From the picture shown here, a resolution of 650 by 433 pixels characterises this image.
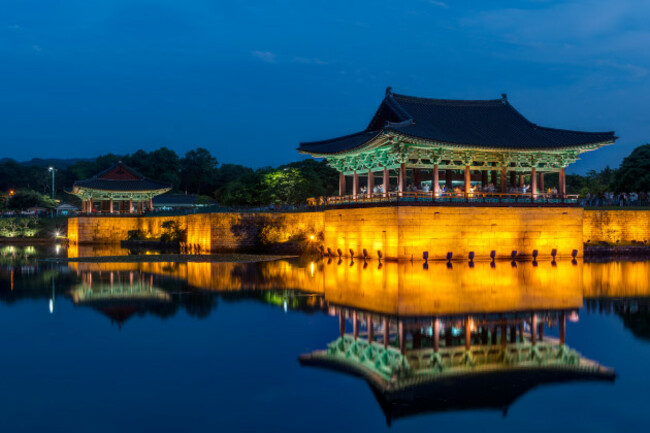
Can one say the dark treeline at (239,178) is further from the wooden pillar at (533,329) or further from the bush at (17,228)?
the wooden pillar at (533,329)

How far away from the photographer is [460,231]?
31.8 m

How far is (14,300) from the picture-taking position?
62.5ft

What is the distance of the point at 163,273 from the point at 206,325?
41.2 ft

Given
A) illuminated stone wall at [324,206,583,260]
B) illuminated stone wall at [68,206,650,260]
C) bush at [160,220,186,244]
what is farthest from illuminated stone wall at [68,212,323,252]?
illuminated stone wall at [324,206,583,260]

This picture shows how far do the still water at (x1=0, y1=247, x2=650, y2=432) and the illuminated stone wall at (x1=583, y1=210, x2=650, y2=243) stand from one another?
18.1m

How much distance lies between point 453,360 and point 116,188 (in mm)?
54855

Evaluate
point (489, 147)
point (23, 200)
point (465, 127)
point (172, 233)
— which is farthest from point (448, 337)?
point (23, 200)

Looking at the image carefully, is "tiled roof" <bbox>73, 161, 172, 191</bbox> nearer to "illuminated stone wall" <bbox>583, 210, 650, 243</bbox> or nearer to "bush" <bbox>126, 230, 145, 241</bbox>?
"bush" <bbox>126, 230, 145, 241</bbox>

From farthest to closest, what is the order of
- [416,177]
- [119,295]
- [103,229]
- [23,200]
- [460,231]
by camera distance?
[23,200] < [103,229] < [416,177] < [460,231] < [119,295]

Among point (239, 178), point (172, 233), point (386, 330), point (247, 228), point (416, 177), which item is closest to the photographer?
point (386, 330)

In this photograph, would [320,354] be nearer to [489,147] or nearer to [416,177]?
[489,147]

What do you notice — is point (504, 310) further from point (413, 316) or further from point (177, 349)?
point (177, 349)

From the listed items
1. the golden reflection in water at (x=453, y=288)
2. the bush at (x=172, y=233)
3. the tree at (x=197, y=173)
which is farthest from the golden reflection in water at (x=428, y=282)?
the tree at (x=197, y=173)

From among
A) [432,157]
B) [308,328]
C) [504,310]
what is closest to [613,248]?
[432,157]
